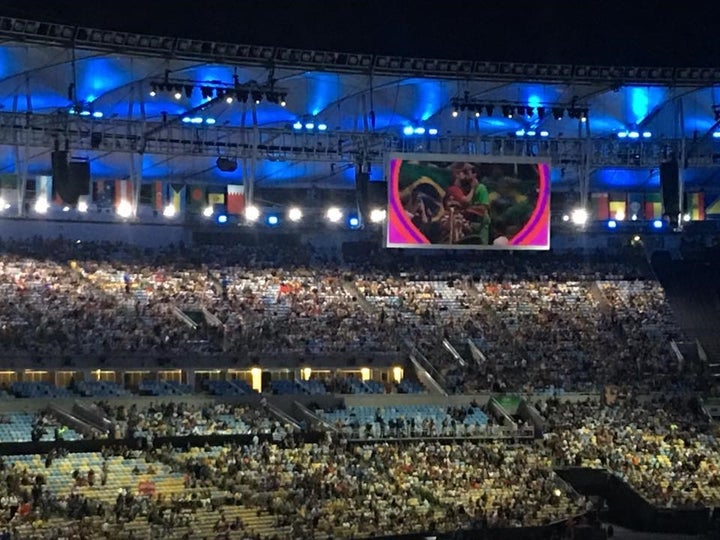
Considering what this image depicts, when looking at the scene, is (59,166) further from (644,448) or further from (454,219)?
(644,448)

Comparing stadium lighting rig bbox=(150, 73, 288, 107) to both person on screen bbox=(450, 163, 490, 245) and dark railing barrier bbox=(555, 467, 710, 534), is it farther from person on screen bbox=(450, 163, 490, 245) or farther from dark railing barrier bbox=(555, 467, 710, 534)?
dark railing barrier bbox=(555, 467, 710, 534)

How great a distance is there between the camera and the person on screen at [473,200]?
4869cm

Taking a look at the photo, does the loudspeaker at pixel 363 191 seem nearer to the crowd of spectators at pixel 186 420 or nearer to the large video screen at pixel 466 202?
the large video screen at pixel 466 202

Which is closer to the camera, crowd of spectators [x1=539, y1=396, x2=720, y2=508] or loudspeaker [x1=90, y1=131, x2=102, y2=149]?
crowd of spectators [x1=539, y1=396, x2=720, y2=508]

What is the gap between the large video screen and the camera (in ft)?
159

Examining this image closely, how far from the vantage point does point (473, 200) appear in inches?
1929

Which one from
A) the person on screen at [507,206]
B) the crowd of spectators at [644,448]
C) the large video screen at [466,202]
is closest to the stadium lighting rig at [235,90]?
the large video screen at [466,202]

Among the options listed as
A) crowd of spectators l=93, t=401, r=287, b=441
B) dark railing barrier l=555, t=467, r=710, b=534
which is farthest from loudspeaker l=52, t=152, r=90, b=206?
dark railing barrier l=555, t=467, r=710, b=534

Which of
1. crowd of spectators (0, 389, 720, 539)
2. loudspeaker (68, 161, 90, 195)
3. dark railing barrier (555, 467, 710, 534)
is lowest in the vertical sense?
dark railing barrier (555, 467, 710, 534)

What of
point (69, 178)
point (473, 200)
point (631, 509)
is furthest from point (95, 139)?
point (631, 509)

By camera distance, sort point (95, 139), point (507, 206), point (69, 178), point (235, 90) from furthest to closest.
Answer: point (507, 206)
point (95, 139)
point (235, 90)
point (69, 178)

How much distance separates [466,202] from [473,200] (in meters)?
0.27

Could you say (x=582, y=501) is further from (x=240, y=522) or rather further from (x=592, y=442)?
(x=240, y=522)

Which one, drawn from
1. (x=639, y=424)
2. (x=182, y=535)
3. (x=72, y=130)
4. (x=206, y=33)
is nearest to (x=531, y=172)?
(x=639, y=424)
